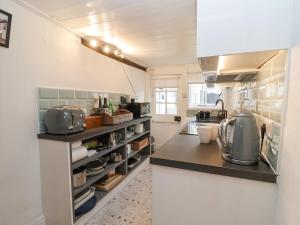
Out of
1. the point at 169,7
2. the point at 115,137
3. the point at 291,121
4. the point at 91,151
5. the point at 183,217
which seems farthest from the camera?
the point at 115,137

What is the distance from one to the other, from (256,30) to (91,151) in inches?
67.3

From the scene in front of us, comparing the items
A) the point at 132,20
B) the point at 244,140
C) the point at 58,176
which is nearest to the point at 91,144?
the point at 58,176

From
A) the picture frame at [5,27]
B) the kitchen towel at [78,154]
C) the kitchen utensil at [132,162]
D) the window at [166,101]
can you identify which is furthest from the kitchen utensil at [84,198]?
the window at [166,101]

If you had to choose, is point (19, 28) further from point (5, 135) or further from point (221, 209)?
point (221, 209)

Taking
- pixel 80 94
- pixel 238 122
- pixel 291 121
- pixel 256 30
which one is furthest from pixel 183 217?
pixel 80 94

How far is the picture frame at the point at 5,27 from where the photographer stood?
122 centimetres

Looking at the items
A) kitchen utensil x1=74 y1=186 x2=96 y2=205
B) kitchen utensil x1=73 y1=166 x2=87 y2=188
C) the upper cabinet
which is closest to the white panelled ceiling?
the upper cabinet

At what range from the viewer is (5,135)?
129 cm

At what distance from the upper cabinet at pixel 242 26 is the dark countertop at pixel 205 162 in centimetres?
56

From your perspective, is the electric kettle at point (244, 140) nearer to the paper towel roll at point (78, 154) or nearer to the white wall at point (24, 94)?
the paper towel roll at point (78, 154)

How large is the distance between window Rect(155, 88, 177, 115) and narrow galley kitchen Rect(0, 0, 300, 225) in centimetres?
88

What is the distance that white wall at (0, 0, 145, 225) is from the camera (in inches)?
50.8

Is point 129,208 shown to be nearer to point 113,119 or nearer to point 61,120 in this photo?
point 113,119

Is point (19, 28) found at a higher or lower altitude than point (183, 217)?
higher
